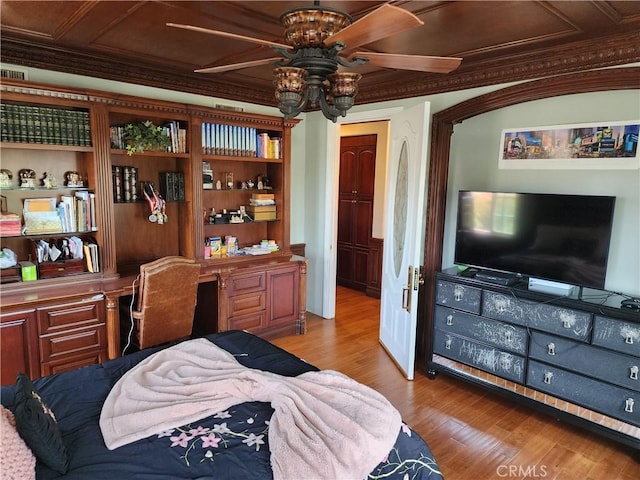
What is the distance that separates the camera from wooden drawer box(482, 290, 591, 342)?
2721 millimetres

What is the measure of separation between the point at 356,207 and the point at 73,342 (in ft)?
13.2

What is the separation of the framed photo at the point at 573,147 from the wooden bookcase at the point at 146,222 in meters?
2.15

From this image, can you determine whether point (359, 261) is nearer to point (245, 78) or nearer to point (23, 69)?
point (245, 78)

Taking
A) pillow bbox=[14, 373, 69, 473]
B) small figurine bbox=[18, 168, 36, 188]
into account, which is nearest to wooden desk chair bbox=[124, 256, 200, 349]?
small figurine bbox=[18, 168, 36, 188]

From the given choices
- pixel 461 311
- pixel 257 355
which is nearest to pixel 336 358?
pixel 461 311

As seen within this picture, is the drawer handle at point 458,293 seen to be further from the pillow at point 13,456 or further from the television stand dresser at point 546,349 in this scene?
the pillow at point 13,456

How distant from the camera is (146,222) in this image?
12.4 ft

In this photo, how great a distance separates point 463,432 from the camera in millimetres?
2811

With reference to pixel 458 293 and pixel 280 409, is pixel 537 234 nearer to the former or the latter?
pixel 458 293

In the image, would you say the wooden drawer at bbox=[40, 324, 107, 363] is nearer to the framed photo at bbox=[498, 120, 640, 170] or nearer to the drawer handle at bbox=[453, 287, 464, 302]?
the drawer handle at bbox=[453, 287, 464, 302]

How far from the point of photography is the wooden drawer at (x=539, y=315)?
2.72 meters

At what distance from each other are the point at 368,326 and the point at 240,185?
212 cm

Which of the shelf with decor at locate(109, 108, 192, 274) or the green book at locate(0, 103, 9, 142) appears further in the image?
the shelf with decor at locate(109, 108, 192, 274)

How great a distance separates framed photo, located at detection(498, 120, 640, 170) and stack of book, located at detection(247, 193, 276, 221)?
2.24 metres
